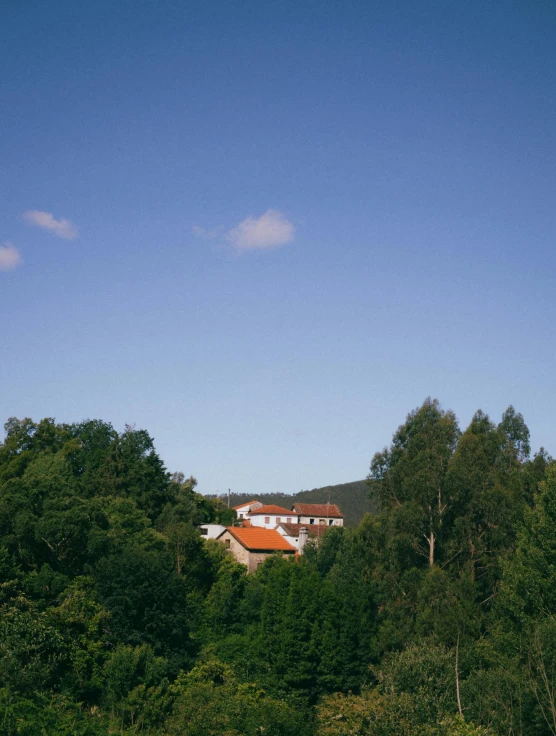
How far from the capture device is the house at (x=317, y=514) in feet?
349

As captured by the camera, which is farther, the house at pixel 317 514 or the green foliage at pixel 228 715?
the house at pixel 317 514

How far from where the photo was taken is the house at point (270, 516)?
103688mm

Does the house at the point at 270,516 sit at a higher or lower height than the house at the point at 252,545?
higher

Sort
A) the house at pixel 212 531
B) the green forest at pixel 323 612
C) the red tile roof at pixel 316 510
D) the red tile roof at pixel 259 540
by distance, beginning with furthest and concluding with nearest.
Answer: the red tile roof at pixel 316 510 < the house at pixel 212 531 < the red tile roof at pixel 259 540 < the green forest at pixel 323 612

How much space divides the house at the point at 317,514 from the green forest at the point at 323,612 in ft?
177

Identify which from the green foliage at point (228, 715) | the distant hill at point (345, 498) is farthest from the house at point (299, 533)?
the distant hill at point (345, 498)

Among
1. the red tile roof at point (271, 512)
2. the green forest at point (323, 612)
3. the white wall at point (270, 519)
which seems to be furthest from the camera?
the red tile roof at point (271, 512)

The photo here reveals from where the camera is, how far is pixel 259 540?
6144cm

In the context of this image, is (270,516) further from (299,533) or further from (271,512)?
(299,533)

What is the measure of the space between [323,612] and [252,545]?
19.7 m

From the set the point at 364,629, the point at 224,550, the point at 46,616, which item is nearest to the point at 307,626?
the point at 364,629

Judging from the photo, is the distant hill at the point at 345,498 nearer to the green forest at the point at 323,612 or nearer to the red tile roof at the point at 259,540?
the red tile roof at the point at 259,540

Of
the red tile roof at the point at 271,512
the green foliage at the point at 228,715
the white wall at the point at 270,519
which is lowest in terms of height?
the green foliage at the point at 228,715

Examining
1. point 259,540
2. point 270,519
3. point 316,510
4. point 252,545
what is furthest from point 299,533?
point 316,510
